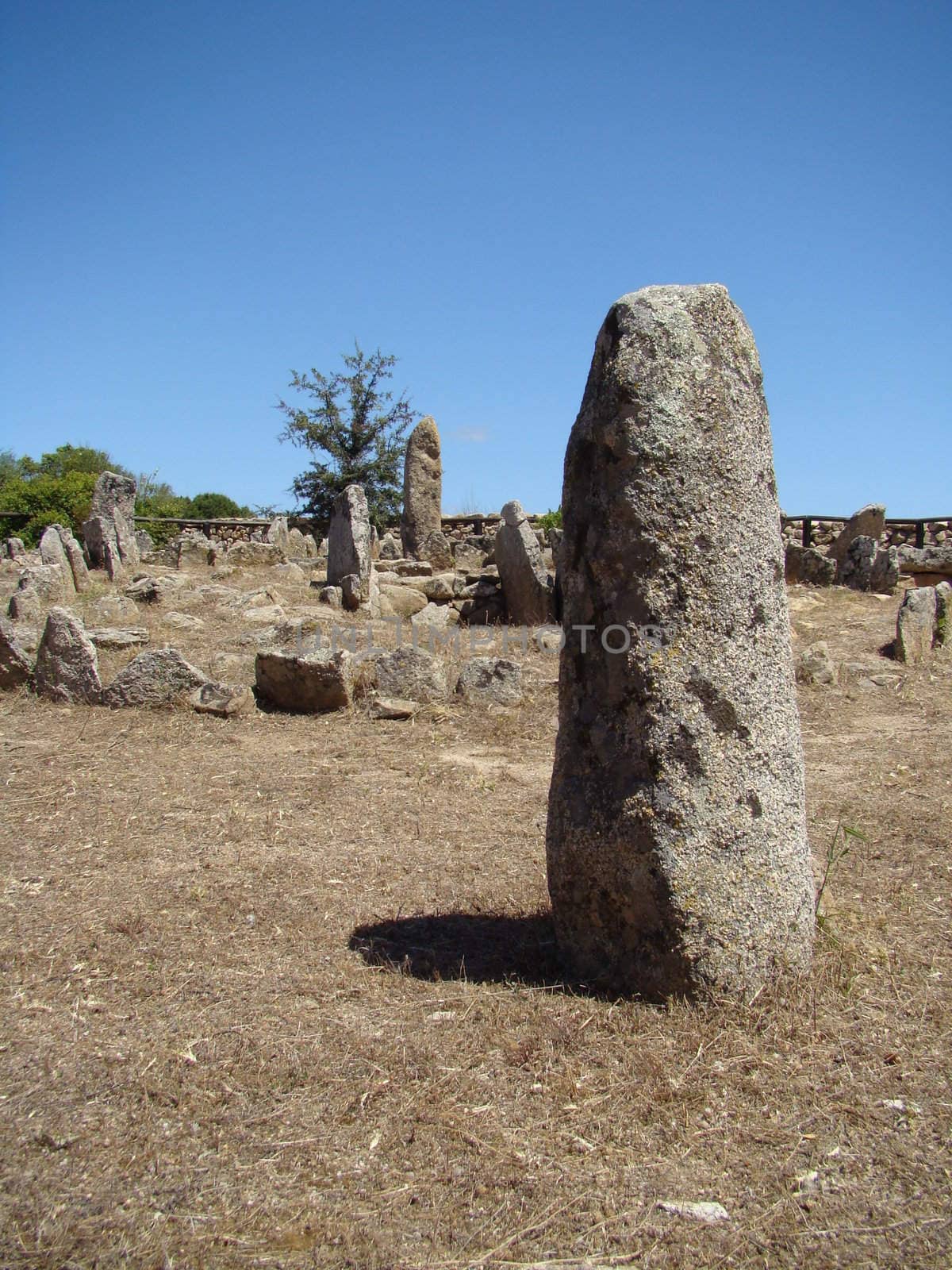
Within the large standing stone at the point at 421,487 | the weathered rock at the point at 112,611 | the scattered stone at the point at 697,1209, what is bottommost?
the scattered stone at the point at 697,1209

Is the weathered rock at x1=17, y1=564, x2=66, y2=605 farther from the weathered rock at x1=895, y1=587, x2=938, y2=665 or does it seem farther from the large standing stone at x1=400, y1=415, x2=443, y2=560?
the weathered rock at x1=895, y1=587, x2=938, y2=665

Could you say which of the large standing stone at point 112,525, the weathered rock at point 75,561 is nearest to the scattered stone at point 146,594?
the weathered rock at point 75,561

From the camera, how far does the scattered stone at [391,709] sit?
7387mm

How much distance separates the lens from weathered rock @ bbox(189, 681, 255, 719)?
7250 millimetres

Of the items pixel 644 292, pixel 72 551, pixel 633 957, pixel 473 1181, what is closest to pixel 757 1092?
pixel 633 957

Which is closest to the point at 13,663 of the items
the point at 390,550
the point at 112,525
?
the point at 112,525

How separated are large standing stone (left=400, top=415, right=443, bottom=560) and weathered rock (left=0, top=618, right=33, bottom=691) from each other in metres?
11.2

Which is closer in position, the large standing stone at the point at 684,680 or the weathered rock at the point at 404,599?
the large standing stone at the point at 684,680

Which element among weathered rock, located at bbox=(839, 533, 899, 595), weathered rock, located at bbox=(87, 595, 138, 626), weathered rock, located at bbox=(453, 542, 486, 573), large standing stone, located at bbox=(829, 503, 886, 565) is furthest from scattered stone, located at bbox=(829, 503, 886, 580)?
weathered rock, located at bbox=(87, 595, 138, 626)

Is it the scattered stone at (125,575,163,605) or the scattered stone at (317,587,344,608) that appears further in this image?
the scattered stone at (317,587,344,608)

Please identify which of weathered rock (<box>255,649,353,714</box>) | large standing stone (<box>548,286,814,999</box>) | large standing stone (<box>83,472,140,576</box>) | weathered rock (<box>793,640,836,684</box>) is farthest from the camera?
large standing stone (<box>83,472,140,576</box>)

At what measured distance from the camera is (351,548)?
13.0m

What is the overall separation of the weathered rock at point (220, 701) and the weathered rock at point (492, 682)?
1.71 metres

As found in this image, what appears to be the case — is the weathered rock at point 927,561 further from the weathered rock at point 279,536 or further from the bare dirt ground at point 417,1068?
the bare dirt ground at point 417,1068
